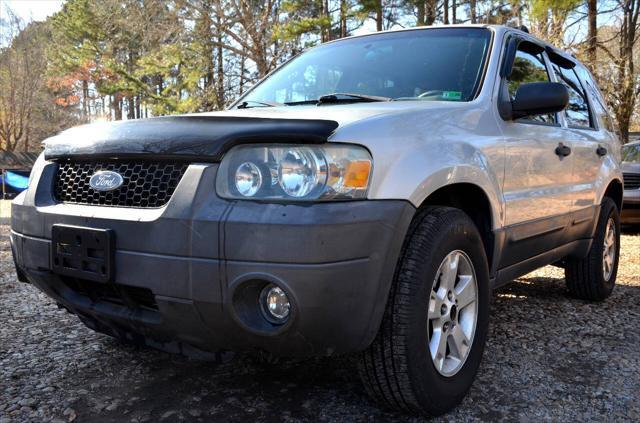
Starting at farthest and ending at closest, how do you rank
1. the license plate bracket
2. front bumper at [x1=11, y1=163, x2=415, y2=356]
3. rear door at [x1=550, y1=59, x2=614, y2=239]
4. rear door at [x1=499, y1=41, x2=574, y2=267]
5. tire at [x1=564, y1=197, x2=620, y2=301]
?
A: tire at [x1=564, y1=197, x2=620, y2=301]
rear door at [x1=550, y1=59, x2=614, y2=239]
rear door at [x1=499, y1=41, x2=574, y2=267]
the license plate bracket
front bumper at [x1=11, y1=163, x2=415, y2=356]

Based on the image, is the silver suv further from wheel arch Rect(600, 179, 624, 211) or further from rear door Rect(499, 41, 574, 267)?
wheel arch Rect(600, 179, 624, 211)

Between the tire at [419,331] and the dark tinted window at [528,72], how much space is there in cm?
120

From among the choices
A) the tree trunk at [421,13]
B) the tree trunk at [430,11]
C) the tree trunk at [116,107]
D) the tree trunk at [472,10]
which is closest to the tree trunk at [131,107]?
the tree trunk at [116,107]

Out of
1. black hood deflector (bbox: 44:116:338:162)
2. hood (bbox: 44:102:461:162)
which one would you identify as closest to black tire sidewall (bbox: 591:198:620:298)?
hood (bbox: 44:102:461:162)

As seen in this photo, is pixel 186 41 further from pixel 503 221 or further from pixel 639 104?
pixel 503 221

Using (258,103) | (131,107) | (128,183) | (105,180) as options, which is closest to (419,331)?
(128,183)

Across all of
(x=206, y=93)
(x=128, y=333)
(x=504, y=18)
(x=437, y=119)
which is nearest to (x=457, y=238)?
(x=437, y=119)

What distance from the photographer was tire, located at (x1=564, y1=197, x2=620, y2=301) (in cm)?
426

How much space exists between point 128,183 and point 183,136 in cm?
30

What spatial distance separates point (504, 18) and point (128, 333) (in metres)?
16.5

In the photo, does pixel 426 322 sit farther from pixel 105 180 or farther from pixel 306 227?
pixel 105 180

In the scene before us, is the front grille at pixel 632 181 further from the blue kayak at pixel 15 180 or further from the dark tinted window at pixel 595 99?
the blue kayak at pixel 15 180

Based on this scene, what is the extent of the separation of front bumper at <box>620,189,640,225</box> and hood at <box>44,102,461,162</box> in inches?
275

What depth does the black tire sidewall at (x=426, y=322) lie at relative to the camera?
2.11 m
